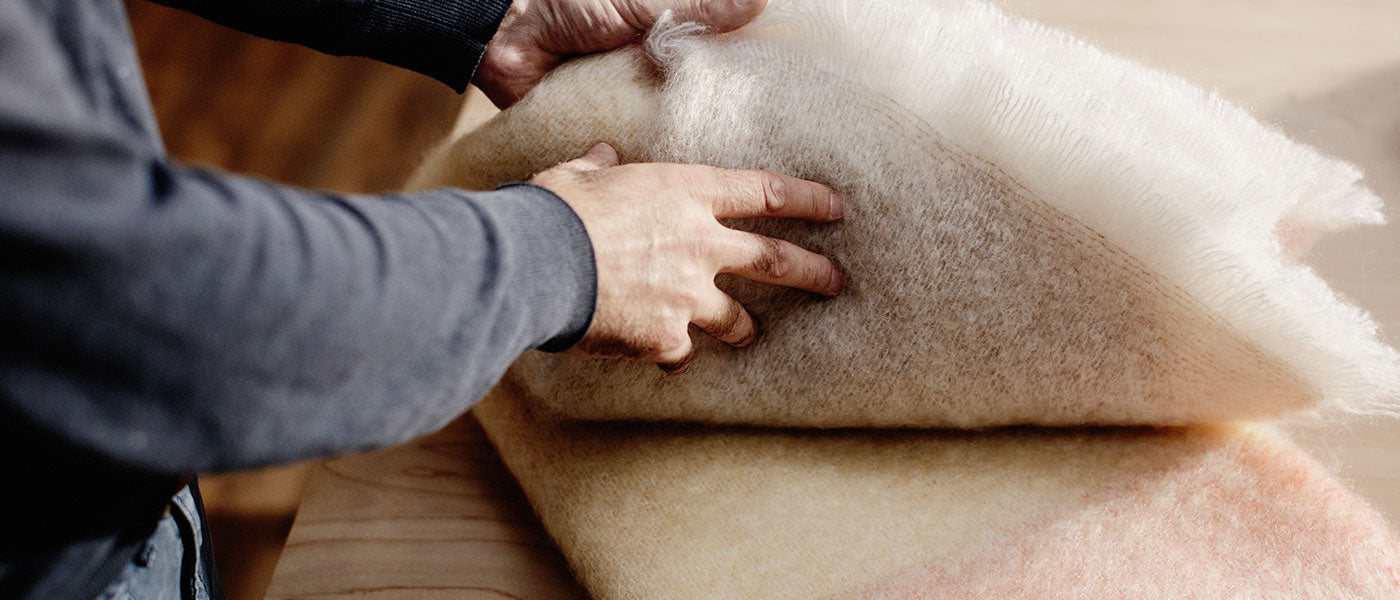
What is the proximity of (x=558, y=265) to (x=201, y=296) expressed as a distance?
0.56ft

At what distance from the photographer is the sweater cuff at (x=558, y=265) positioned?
1.35 ft

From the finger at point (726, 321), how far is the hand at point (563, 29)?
20 centimetres

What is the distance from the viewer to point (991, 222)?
49 centimetres

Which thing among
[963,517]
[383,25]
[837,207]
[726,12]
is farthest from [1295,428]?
[383,25]

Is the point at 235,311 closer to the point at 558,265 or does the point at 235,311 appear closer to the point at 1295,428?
the point at 558,265

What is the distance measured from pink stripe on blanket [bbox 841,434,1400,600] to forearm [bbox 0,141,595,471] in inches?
12.8

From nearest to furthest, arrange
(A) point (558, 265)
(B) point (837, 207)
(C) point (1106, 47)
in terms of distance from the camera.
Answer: (A) point (558, 265), (B) point (837, 207), (C) point (1106, 47)

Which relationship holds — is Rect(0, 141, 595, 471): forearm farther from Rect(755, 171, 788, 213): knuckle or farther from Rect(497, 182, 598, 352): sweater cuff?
Rect(755, 171, 788, 213): knuckle

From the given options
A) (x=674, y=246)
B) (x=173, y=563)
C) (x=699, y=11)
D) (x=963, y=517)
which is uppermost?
(x=699, y=11)

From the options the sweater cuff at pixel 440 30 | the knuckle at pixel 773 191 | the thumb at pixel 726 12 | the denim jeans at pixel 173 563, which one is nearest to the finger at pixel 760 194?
the knuckle at pixel 773 191

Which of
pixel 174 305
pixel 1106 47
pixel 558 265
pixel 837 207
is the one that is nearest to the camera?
pixel 174 305

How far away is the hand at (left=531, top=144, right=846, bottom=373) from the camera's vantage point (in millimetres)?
469

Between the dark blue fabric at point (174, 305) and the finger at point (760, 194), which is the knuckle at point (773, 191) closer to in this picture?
the finger at point (760, 194)

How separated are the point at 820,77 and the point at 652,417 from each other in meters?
0.27
